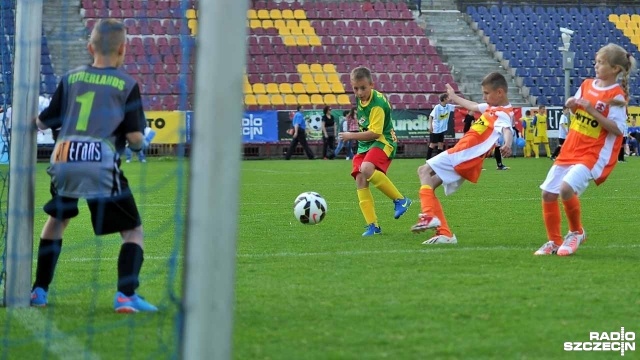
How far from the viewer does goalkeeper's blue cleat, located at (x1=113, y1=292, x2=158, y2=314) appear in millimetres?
6551

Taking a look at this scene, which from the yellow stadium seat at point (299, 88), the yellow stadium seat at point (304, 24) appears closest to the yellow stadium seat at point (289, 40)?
the yellow stadium seat at point (304, 24)

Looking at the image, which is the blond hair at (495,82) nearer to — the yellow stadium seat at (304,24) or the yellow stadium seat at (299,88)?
the yellow stadium seat at (299,88)

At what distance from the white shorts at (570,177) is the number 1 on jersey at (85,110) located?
13.5ft

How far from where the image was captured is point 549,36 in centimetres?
4391

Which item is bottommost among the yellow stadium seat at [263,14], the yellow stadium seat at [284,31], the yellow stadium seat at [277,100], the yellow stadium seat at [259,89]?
the yellow stadium seat at [277,100]

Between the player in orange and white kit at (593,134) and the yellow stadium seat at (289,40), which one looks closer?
the player in orange and white kit at (593,134)

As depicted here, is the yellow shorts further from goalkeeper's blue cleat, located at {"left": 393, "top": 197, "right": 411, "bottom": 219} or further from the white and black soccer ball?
goalkeeper's blue cleat, located at {"left": 393, "top": 197, "right": 411, "bottom": 219}

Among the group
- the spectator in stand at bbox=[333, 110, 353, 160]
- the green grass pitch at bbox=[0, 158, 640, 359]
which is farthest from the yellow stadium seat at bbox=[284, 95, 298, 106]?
the green grass pitch at bbox=[0, 158, 640, 359]

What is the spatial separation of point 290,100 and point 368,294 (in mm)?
30888

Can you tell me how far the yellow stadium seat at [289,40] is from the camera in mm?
39969

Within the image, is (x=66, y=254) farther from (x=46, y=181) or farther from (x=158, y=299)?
(x=46, y=181)

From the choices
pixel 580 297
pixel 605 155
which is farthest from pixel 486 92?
pixel 580 297

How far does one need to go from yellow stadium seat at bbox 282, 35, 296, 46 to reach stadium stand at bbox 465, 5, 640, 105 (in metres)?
7.86

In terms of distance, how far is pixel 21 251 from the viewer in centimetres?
679
